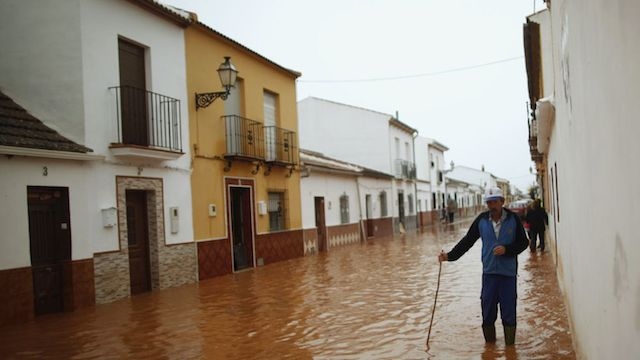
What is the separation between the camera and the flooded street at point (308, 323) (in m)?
6.35

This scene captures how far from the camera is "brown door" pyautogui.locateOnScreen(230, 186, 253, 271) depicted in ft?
52.0

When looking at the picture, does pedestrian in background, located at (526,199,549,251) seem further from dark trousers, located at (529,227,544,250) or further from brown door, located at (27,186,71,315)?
brown door, located at (27,186,71,315)

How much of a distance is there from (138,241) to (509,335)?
8.44m

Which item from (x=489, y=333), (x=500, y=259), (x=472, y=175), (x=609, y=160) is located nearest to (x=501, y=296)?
(x=500, y=259)

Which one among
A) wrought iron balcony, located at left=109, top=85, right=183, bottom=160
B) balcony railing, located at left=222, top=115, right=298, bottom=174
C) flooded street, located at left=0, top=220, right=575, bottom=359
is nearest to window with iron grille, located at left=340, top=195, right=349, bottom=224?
balcony railing, located at left=222, top=115, right=298, bottom=174

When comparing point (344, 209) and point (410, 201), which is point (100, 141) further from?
point (410, 201)

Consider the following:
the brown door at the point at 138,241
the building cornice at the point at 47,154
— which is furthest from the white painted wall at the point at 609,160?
the brown door at the point at 138,241

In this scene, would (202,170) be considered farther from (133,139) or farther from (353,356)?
(353,356)

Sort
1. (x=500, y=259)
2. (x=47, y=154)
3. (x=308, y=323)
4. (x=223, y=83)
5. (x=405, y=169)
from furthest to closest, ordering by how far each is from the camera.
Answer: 1. (x=405, y=169)
2. (x=223, y=83)
3. (x=47, y=154)
4. (x=308, y=323)
5. (x=500, y=259)

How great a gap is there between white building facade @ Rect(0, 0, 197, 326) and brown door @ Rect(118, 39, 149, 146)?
0.02 m

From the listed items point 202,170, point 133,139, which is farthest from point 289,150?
point 133,139

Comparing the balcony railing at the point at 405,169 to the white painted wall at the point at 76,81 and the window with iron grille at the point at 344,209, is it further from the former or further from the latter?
the white painted wall at the point at 76,81

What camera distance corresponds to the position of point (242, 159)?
1516 cm

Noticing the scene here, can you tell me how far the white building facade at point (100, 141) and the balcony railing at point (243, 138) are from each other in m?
2.41
